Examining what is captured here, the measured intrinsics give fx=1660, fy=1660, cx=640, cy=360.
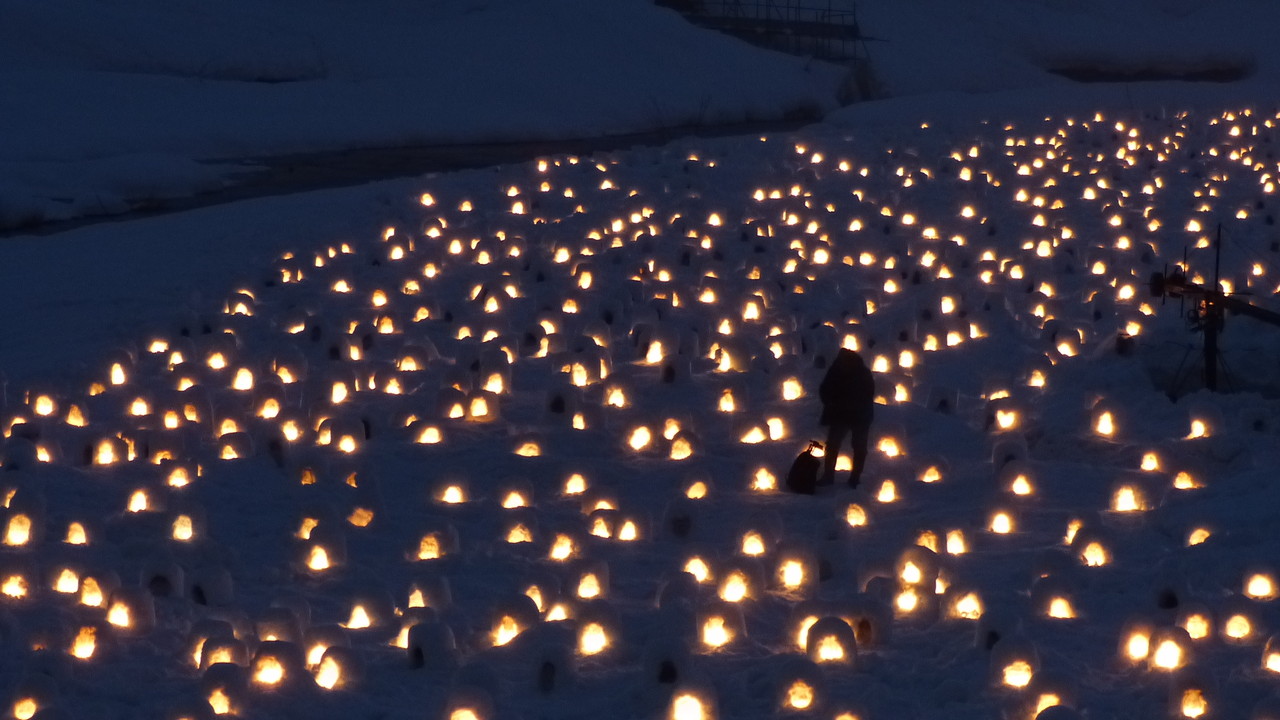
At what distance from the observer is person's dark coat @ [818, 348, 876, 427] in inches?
372

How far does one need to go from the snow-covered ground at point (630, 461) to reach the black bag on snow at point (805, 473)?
20cm

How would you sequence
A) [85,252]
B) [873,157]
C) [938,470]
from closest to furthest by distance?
[938,470]
[85,252]
[873,157]

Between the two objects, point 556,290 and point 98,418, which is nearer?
point 98,418

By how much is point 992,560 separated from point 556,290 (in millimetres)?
6535

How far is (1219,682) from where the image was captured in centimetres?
680

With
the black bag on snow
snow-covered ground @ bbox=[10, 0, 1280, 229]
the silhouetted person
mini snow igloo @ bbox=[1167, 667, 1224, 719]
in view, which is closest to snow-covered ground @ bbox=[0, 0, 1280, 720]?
mini snow igloo @ bbox=[1167, 667, 1224, 719]

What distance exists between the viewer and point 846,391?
9.48 meters

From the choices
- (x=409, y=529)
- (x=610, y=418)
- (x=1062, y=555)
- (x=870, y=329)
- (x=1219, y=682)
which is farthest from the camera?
(x=870, y=329)

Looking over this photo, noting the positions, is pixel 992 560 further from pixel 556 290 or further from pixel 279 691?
pixel 556 290

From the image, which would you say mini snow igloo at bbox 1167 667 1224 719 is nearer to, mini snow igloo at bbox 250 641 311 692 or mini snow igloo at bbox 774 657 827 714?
mini snow igloo at bbox 774 657 827 714

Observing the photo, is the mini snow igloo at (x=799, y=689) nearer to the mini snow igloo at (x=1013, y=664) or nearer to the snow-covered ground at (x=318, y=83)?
the mini snow igloo at (x=1013, y=664)

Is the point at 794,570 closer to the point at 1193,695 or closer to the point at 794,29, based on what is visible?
the point at 1193,695

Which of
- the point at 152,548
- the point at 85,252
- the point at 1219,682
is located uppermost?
the point at 85,252

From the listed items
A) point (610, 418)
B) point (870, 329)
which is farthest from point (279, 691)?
point (870, 329)
